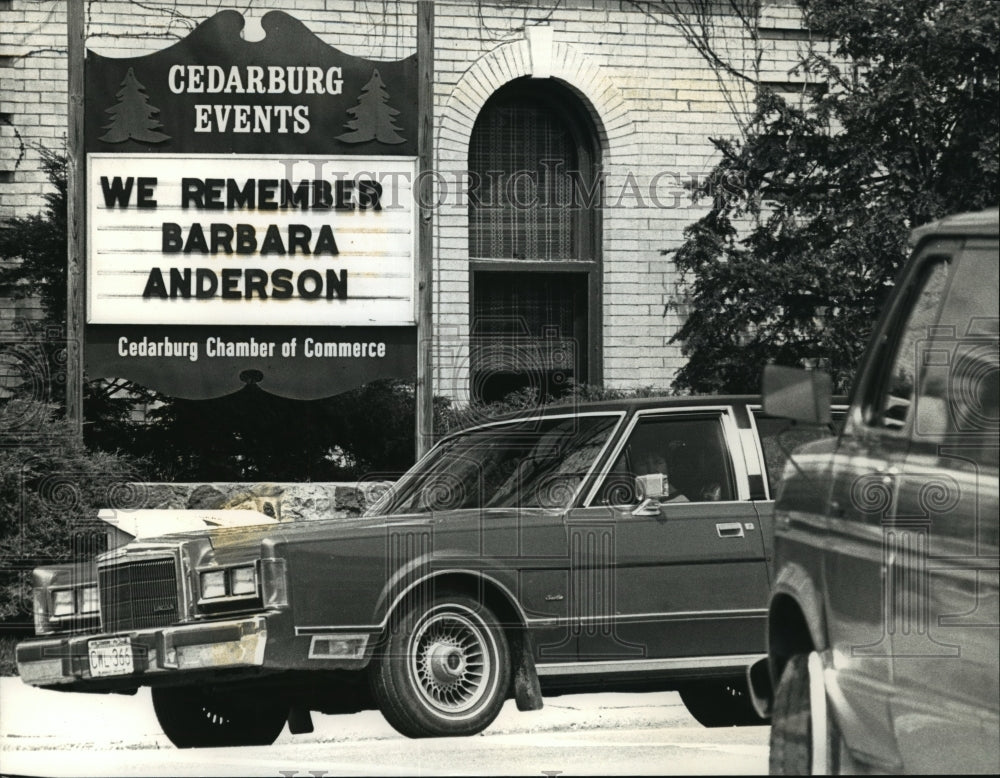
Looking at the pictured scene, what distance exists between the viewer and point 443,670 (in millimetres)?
8898

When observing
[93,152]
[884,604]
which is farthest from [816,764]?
[93,152]

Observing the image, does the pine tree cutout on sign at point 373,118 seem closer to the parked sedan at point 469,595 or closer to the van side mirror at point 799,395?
the parked sedan at point 469,595

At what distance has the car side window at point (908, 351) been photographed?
5566mm

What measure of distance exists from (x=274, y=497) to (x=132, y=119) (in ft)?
10.9

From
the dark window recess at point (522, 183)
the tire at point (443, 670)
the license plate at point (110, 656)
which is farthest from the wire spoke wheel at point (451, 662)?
the dark window recess at point (522, 183)

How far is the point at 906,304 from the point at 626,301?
12449 mm

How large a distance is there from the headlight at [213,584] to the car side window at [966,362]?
14.3 ft

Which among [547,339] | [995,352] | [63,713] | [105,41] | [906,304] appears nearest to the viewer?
[995,352]

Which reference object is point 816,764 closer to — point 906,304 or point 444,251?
point 906,304

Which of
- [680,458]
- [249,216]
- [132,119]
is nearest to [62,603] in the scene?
[680,458]

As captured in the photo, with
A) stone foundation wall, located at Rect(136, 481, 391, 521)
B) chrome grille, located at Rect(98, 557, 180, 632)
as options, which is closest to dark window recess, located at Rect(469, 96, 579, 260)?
stone foundation wall, located at Rect(136, 481, 391, 521)

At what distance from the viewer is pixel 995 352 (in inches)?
200

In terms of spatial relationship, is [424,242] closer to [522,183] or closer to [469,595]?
[522,183]

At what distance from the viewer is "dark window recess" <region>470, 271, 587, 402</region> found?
1820 cm
